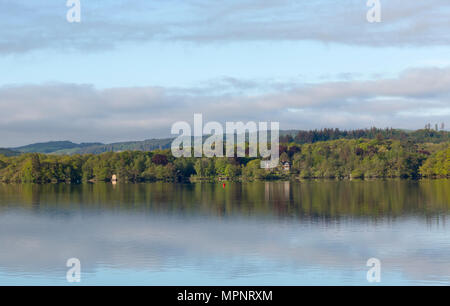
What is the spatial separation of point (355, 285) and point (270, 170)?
11777cm

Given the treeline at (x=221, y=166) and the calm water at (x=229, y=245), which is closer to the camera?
the calm water at (x=229, y=245)

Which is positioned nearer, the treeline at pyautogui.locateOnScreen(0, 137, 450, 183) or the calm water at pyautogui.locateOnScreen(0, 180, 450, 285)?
the calm water at pyautogui.locateOnScreen(0, 180, 450, 285)

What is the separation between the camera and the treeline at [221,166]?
127m

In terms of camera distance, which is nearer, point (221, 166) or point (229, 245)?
point (229, 245)

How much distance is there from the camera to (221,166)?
456 ft

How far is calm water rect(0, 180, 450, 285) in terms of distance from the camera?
19719 mm

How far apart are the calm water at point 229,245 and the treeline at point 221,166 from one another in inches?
3405

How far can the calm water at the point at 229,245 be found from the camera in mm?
19719

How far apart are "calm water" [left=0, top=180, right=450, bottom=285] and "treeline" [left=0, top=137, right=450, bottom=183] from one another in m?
86.5

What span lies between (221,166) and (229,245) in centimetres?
11239

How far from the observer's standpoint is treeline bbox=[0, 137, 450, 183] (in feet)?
416

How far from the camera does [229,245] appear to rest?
87.4 ft

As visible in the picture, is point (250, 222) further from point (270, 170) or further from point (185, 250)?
point (270, 170)
